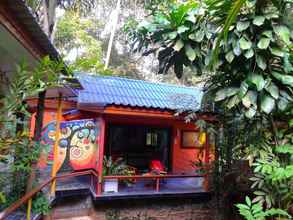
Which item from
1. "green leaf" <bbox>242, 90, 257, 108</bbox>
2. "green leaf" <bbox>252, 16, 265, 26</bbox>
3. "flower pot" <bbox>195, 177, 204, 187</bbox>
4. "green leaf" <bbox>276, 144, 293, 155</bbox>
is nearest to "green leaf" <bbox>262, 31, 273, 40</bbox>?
"green leaf" <bbox>252, 16, 265, 26</bbox>

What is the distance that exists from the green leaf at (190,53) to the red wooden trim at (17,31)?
2.19 meters

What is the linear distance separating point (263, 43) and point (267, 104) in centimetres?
79

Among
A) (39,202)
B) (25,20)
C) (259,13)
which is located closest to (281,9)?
(259,13)

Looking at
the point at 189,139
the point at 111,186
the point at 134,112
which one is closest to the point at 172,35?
the point at 134,112

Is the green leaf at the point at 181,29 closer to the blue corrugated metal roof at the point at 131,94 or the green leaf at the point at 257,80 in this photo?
the green leaf at the point at 257,80

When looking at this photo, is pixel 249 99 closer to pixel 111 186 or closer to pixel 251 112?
pixel 251 112

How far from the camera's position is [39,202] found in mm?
4793

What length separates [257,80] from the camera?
3.56 m

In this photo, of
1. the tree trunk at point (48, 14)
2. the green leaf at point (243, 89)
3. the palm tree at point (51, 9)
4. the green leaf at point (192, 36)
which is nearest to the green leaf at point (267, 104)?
the green leaf at point (243, 89)

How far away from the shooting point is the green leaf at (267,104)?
138 inches

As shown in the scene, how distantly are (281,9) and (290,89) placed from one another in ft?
3.54

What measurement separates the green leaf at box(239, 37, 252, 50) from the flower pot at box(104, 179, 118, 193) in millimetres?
4510

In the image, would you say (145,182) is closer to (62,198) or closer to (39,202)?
(62,198)

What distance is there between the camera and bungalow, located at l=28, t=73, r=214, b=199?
21.8 ft
